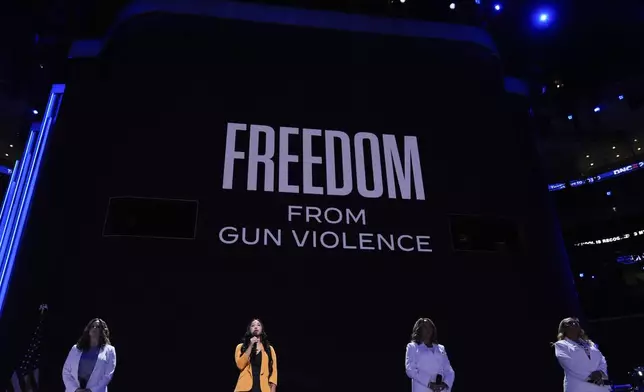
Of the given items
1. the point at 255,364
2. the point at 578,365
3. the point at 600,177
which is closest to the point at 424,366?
the point at 578,365

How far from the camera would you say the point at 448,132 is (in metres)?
6.90

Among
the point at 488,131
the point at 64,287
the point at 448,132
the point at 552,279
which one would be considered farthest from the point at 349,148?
the point at 64,287

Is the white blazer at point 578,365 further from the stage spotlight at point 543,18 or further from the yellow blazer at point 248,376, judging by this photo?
the stage spotlight at point 543,18

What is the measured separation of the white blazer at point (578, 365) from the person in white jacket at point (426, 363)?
101cm

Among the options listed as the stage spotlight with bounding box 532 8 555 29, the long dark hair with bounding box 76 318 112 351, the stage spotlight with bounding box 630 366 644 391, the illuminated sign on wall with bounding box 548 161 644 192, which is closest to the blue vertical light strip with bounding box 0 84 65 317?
the long dark hair with bounding box 76 318 112 351

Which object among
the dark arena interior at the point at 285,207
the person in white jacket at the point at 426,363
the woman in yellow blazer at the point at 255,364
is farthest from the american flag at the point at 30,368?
the person in white jacket at the point at 426,363

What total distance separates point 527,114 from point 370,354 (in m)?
4.51

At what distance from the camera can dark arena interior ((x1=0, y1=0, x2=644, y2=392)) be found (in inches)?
209

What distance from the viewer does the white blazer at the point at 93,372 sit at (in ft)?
13.8

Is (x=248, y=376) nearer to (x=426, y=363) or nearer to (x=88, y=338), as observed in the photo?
(x=88, y=338)

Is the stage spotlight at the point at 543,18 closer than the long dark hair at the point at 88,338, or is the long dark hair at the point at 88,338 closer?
the long dark hair at the point at 88,338

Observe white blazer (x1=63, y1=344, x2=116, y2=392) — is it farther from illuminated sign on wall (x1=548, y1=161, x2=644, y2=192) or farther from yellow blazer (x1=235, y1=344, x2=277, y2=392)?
illuminated sign on wall (x1=548, y1=161, x2=644, y2=192)

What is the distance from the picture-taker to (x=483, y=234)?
6.31 m

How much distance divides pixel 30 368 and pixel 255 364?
2.24m
